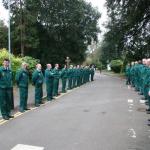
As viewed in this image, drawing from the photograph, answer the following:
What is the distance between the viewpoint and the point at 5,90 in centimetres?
1478

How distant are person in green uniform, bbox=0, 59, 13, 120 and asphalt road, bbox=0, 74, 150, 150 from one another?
1.60ft

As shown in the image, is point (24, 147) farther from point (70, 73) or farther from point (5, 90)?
point (70, 73)

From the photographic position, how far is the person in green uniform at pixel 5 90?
47.9 feet

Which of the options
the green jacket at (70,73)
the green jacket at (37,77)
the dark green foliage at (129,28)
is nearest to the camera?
the green jacket at (37,77)

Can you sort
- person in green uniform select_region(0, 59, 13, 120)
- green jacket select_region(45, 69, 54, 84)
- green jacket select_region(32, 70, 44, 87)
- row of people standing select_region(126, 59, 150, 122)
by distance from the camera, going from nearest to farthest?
person in green uniform select_region(0, 59, 13, 120) < row of people standing select_region(126, 59, 150, 122) < green jacket select_region(32, 70, 44, 87) < green jacket select_region(45, 69, 54, 84)

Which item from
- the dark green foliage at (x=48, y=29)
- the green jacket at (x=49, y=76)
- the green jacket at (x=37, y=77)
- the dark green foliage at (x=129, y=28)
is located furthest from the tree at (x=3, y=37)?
the green jacket at (x=37, y=77)

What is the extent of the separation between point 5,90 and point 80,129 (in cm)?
360

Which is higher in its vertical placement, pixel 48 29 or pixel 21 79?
pixel 48 29

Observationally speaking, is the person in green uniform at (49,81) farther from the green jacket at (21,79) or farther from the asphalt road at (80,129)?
the green jacket at (21,79)

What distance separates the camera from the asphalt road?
1033 cm

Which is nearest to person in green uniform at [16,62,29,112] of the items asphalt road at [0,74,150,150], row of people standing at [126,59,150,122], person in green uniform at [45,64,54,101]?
asphalt road at [0,74,150,150]

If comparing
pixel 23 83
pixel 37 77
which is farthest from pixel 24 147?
pixel 37 77

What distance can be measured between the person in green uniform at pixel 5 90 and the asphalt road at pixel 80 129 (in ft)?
1.60

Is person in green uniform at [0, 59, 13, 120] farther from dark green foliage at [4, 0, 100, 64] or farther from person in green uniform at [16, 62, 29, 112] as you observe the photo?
dark green foliage at [4, 0, 100, 64]
